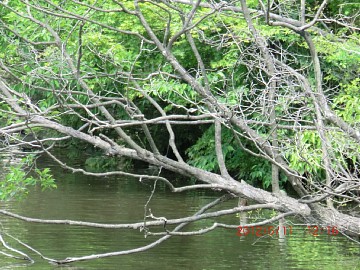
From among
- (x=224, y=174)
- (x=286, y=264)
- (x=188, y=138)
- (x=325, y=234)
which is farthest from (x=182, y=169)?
(x=188, y=138)

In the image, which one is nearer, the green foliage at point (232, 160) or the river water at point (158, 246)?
the river water at point (158, 246)

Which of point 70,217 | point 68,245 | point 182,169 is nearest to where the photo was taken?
point 182,169

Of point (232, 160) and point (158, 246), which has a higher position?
point (232, 160)

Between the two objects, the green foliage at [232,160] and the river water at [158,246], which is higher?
the green foliage at [232,160]

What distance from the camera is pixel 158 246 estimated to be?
1205cm

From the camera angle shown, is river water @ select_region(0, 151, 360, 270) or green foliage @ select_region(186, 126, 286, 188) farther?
green foliage @ select_region(186, 126, 286, 188)

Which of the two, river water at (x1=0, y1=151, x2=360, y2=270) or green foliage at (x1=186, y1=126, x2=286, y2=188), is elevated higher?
green foliage at (x1=186, y1=126, x2=286, y2=188)

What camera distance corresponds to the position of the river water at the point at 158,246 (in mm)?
10828

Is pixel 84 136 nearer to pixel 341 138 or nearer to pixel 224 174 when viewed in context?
pixel 224 174

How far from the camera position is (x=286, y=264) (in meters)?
10.9

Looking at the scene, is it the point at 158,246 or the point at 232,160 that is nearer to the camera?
the point at 158,246

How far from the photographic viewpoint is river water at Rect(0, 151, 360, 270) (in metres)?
10.8

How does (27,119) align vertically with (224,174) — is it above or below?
above

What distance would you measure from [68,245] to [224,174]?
420 cm
